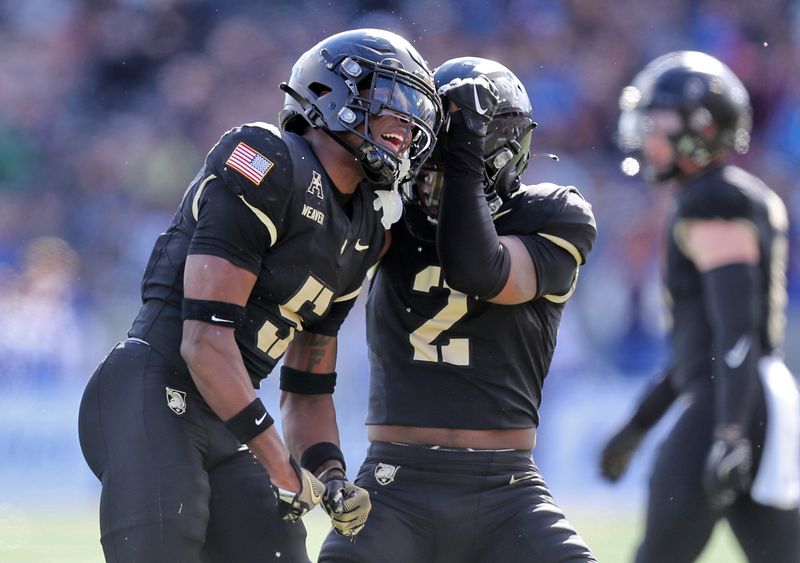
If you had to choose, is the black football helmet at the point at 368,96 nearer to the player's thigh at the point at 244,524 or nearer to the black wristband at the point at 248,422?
the black wristband at the point at 248,422

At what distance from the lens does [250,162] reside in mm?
3092

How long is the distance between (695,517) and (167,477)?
1.76 m

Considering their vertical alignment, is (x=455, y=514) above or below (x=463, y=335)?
below

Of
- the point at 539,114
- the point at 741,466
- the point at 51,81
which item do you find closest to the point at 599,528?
the point at 741,466

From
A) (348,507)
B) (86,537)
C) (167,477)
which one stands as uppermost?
(167,477)

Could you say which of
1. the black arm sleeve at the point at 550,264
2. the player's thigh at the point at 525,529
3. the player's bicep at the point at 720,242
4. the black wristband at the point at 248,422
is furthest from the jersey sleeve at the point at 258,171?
the player's bicep at the point at 720,242

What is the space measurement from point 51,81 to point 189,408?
8971mm

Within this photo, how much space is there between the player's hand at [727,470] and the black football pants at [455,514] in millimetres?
558

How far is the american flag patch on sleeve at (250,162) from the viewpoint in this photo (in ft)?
10.1

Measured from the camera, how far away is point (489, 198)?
149 inches

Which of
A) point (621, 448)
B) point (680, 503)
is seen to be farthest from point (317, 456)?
point (621, 448)

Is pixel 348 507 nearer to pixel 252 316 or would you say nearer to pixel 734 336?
pixel 252 316

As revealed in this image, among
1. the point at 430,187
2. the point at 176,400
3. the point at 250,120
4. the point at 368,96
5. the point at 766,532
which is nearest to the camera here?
the point at 176,400

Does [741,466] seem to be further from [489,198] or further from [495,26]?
[495,26]
